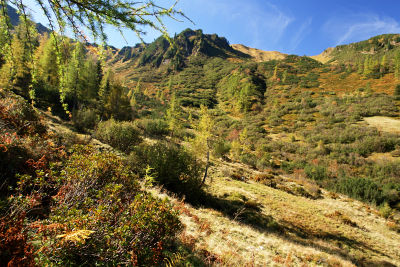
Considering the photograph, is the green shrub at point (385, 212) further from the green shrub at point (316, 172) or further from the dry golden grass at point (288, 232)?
the green shrub at point (316, 172)

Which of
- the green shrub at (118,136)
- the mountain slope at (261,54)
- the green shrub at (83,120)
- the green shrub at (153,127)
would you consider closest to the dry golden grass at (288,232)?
the green shrub at (118,136)

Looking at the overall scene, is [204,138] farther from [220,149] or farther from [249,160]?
[249,160]

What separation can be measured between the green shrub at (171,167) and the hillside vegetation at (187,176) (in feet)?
0.23

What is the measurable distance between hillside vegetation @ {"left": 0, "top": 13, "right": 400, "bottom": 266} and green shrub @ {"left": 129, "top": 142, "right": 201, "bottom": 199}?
0.23 feet

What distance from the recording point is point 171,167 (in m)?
9.27

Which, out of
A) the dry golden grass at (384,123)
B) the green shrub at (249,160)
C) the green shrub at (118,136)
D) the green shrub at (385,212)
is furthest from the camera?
the dry golden grass at (384,123)

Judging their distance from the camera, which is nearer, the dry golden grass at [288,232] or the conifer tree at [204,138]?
the dry golden grass at [288,232]

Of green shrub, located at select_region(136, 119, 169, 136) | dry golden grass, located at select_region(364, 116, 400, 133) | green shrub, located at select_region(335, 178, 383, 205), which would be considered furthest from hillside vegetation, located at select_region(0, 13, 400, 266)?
dry golden grass, located at select_region(364, 116, 400, 133)

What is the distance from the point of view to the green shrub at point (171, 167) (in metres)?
9.07

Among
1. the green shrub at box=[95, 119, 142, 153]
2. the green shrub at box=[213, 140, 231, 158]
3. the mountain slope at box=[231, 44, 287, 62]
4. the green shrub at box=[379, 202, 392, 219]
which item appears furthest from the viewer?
the mountain slope at box=[231, 44, 287, 62]

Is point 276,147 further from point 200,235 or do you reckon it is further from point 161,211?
point 161,211

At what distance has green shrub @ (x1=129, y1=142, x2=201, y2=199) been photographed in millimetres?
9070

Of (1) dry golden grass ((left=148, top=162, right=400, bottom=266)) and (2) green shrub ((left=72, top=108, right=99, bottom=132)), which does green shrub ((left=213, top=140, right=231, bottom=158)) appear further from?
(2) green shrub ((left=72, top=108, right=99, bottom=132))

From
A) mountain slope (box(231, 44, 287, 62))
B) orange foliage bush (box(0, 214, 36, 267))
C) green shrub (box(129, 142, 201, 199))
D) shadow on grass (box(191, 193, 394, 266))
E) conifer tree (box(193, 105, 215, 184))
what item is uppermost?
mountain slope (box(231, 44, 287, 62))
